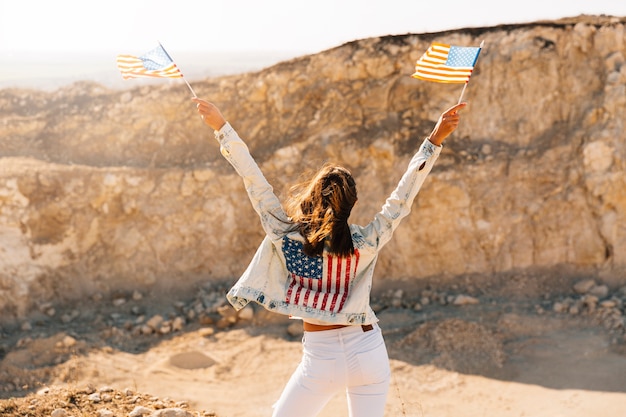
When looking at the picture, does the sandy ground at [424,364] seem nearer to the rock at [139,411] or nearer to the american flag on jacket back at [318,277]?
the rock at [139,411]

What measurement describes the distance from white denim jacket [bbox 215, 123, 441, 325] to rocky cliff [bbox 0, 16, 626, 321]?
5342 mm

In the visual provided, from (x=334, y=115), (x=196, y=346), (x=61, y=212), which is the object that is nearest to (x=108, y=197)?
(x=61, y=212)

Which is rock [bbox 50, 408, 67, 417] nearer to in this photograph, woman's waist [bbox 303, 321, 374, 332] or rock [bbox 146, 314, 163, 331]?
woman's waist [bbox 303, 321, 374, 332]

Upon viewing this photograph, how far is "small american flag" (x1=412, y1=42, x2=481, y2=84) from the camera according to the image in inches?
181

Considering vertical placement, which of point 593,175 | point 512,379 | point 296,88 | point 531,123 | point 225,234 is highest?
point 296,88

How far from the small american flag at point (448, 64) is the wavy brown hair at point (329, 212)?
2159 millimetres

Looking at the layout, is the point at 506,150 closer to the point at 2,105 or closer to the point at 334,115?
the point at 334,115

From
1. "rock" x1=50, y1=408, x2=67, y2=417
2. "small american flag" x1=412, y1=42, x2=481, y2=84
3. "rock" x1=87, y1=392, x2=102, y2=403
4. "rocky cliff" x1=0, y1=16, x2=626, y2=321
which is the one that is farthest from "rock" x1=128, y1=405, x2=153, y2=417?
"rocky cliff" x1=0, y1=16, x2=626, y2=321

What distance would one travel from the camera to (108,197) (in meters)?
8.25

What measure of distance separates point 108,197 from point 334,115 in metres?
3.11

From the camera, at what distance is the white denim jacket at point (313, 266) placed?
2.78 m

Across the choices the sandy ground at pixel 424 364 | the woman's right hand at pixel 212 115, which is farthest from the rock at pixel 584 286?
the woman's right hand at pixel 212 115

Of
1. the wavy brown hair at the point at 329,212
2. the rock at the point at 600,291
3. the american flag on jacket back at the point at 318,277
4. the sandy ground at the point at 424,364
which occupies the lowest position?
the sandy ground at the point at 424,364

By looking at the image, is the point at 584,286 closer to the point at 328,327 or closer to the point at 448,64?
the point at 448,64
